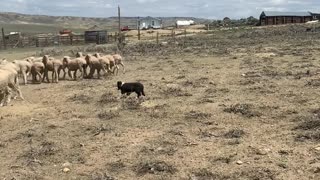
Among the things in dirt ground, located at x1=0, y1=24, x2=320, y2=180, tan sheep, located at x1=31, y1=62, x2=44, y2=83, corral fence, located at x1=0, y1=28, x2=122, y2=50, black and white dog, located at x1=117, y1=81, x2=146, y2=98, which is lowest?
dirt ground, located at x1=0, y1=24, x2=320, y2=180

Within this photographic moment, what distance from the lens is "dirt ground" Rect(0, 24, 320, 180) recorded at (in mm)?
8602

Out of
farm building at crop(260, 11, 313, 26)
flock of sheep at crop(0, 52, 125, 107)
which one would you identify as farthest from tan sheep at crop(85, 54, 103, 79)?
farm building at crop(260, 11, 313, 26)

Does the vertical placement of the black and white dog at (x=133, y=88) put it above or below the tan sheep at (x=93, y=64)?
below

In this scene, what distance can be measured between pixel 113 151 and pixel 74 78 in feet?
40.9

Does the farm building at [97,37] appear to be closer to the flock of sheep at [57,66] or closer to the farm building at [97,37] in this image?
the farm building at [97,37]

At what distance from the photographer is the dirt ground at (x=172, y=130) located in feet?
28.2

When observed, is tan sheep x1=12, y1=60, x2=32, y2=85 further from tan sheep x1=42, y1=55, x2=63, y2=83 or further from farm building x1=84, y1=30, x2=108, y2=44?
farm building x1=84, y1=30, x2=108, y2=44

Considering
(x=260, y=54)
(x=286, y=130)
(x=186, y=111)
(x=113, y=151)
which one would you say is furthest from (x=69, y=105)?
(x=260, y=54)

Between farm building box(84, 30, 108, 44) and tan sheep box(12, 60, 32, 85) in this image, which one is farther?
farm building box(84, 30, 108, 44)

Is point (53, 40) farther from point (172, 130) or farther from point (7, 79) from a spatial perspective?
point (172, 130)

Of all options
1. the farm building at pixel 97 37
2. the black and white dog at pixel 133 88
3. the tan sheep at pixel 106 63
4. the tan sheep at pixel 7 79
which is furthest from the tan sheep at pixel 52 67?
the farm building at pixel 97 37

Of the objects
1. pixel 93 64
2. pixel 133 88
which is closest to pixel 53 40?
pixel 93 64

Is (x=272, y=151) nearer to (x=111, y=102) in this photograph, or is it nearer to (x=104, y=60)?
(x=111, y=102)

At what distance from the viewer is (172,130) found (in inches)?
436
